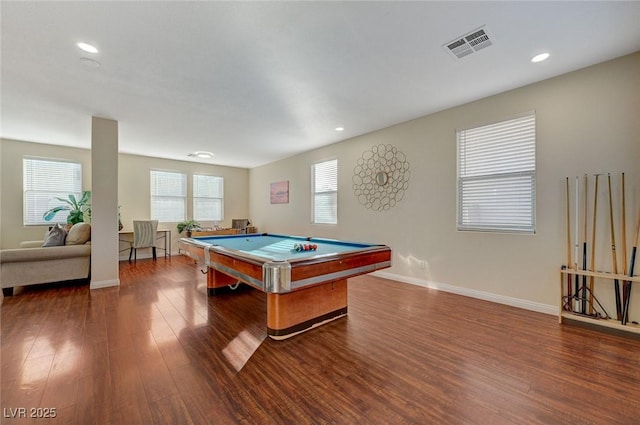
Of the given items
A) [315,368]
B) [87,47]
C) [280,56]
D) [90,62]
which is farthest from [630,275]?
[90,62]

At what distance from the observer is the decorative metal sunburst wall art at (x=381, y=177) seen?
14.3 feet

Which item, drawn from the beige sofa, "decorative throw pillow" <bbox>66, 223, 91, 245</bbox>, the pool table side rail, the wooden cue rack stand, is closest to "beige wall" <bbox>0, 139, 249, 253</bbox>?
"decorative throw pillow" <bbox>66, 223, 91, 245</bbox>

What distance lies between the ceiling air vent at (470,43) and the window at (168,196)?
7.07 metres

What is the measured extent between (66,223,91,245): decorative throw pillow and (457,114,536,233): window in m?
5.74

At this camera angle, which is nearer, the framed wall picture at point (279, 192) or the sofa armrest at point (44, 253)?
the sofa armrest at point (44, 253)

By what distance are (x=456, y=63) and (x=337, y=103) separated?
4.79 ft

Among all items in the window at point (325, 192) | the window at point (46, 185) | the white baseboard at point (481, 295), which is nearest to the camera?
the white baseboard at point (481, 295)

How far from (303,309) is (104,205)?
3.57 m

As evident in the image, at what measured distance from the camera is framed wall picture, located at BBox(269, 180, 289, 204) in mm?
6884

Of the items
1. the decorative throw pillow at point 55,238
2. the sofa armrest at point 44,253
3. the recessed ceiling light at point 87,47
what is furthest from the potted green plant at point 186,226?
the recessed ceiling light at point 87,47

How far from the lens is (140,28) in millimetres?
2100

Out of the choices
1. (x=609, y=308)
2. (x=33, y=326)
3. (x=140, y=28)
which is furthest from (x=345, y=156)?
(x=33, y=326)

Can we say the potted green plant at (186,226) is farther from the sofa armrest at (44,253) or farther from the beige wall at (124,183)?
the sofa armrest at (44,253)

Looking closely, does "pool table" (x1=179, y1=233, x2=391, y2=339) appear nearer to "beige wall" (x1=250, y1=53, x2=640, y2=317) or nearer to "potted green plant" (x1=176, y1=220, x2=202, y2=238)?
"beige wall" (x1=250, y1=53, x2=640, y2=317)
